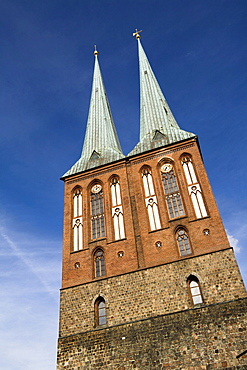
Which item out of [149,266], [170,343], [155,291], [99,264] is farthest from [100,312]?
[170,343]

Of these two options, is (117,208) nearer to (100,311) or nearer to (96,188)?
(96,188)

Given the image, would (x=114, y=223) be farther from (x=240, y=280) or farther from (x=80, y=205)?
(x=240, y=280)

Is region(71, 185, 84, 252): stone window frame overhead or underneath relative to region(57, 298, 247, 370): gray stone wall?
overhead

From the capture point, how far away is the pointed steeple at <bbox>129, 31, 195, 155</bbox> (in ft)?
70.3

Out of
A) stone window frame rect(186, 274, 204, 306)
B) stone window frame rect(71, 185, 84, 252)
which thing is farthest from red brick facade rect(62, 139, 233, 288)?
stone window frame rect(186, 274, 204, 306)

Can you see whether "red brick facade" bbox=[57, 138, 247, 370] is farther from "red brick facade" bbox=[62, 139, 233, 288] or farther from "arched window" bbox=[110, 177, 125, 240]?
"arched window" bbox=[110, 177, 125, 240]

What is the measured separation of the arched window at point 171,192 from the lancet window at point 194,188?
0.68 m

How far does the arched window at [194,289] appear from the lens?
50.1ft

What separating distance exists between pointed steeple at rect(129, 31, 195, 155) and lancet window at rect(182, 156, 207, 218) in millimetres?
1754

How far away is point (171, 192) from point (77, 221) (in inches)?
216

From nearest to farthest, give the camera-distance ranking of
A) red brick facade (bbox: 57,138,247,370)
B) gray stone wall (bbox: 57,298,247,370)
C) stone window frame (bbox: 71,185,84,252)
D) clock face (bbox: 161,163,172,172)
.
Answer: gray stone wall (bbox: 57,298,247,370) < red brick facade (bbox: 57,138,247,370) < stone window frame (bbox: 71,185,84,252) < clock face (bbox: 161,163,172,172)

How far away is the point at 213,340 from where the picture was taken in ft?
44.8

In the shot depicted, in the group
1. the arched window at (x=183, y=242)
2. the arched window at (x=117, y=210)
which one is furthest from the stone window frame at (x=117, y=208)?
the arched window at (x=183, y=242)

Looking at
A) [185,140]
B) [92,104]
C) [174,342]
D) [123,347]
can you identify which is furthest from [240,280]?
[92,104]
